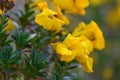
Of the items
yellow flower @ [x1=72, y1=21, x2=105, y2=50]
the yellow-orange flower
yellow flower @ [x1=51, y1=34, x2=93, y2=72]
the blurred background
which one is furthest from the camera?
the yellow-orange flower

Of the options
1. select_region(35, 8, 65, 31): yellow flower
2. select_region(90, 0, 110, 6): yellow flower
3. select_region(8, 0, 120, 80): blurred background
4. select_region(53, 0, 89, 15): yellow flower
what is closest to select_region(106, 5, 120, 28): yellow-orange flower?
select_region(8, 0, 120, 80): blurred background

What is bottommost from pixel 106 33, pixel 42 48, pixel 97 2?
pixel 106 33

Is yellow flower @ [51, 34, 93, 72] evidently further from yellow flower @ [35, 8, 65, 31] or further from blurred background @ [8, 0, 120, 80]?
blurred background @ [8, 0, 120, 80]

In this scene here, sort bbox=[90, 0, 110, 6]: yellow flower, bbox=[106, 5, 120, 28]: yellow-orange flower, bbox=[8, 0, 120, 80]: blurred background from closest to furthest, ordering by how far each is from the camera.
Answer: bbox=[8, 0, 120, 80]: blurred background < bbox=[90, 0, 110, 6]: yellow flower < bbox=[106, 5, 120, 28]: yellow-orange flower

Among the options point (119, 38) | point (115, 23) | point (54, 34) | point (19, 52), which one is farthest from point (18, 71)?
point (115, 23)

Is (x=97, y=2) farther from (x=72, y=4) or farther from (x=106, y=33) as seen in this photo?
(x=72, y=4)

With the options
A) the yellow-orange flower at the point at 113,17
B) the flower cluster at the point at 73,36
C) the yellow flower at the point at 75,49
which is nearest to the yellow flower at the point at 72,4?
the flower cluster at the point at 73,36

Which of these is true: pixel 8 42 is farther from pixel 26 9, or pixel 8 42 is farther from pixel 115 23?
pixel 115 23

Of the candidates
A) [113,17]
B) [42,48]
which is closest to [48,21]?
[42,48]
